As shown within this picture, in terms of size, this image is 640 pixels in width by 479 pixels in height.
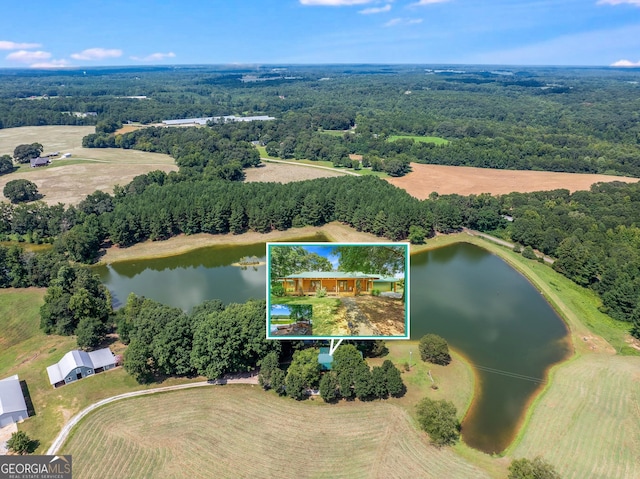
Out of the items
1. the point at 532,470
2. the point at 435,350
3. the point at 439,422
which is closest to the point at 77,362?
the point at 439,422

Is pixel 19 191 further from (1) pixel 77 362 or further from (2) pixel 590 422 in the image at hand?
(2) pixel 590 422

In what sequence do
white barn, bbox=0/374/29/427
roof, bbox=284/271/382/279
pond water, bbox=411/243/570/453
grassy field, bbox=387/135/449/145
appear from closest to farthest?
roof, bbox=284/271/382/279
white barn, bbox=0/374/29/427
pond water, bbox=411/243/570/453
grassy field, bbox=387/135/449/145

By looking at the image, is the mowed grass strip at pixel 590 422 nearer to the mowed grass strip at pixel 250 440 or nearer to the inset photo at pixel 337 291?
the mowed grass strip at pixel 250 440

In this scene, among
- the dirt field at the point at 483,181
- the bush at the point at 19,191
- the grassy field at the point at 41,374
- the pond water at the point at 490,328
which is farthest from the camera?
the dirt field at the point at 483,181

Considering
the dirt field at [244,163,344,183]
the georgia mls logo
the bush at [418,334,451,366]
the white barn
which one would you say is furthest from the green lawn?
the dirt field at [244,163,344,183]

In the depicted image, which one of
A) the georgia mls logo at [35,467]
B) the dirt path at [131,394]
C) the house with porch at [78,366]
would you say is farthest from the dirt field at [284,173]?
the georgia mls logo at [35,467]

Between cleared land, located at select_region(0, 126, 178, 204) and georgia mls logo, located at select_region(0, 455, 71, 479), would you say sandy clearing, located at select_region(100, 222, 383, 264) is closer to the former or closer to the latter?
cleared land, located at select_region(0, 126, 178, 204)

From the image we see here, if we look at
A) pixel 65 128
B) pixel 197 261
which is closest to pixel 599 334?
pixel 197 261
